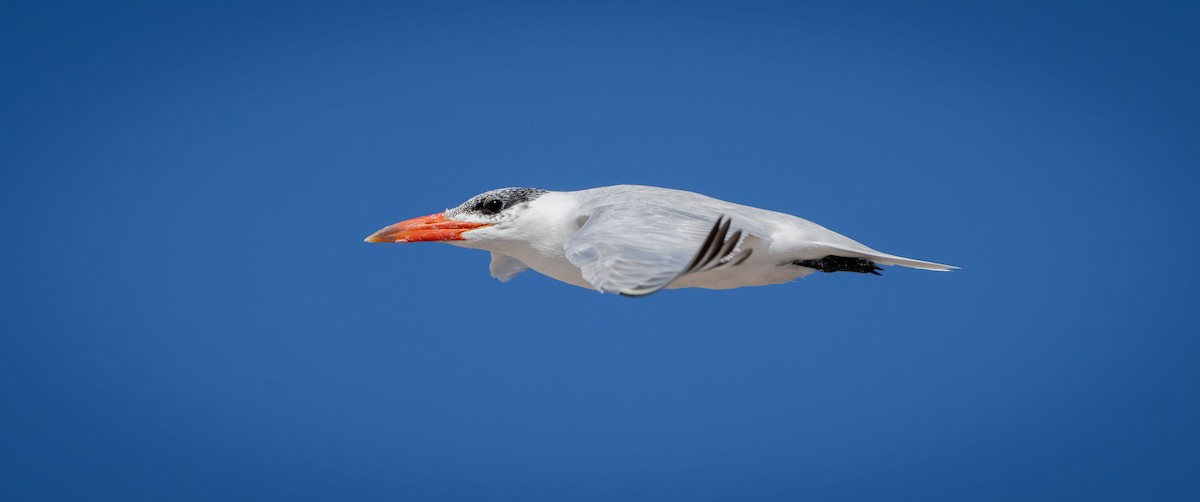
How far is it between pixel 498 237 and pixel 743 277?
1.32 meters

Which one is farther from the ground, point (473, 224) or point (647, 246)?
point (473, 224)

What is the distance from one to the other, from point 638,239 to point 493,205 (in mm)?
1602

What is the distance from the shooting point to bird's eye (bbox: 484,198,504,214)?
5.56 metres

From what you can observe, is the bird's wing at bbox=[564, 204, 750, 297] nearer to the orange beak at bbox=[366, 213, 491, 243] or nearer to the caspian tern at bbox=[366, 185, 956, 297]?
the caspian tern at bbox=[366, 185, 956, 297]

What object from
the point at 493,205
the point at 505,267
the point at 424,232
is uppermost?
the point at 493,205

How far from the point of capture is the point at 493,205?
557 centimetres

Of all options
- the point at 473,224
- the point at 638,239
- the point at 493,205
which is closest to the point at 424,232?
the point at 473,224

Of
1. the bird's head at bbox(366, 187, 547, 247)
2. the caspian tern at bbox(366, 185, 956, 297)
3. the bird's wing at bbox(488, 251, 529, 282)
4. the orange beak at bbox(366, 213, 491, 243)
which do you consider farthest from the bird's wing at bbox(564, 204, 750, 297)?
the bird's wing at bbox(488, 251, 529, 282)

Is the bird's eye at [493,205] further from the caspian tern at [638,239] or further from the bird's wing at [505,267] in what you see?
the bird's wing at [505,267]

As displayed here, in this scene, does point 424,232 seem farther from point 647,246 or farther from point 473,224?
point 647,246

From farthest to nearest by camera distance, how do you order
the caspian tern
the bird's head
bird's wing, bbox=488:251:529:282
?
1. bird's wing, bbox=488:251:529:282
2. the bird's head
3. the caspian tern

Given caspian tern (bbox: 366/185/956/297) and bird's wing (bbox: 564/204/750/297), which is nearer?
bird's wing (bbox: 564/204/750/297)

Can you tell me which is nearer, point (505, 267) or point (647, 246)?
point (647, 246)

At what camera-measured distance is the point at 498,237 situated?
5.51m
